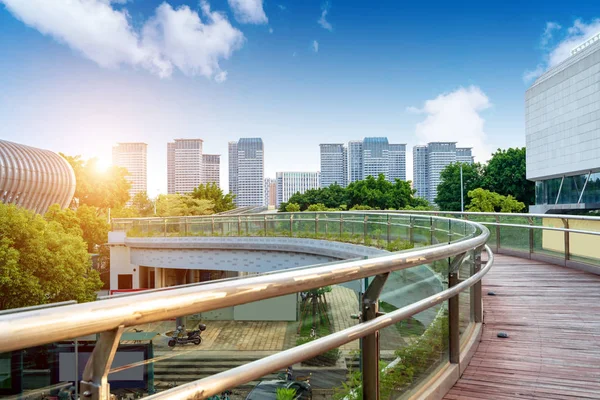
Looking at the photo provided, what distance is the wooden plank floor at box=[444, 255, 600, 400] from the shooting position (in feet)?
9.98

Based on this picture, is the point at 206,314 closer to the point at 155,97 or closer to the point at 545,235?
the point at 545,235

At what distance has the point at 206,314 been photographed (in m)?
1.24

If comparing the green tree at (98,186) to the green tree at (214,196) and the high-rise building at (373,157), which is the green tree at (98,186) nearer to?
the green tree at (214,196)

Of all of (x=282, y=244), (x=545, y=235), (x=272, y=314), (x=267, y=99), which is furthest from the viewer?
(x=267, y=99)

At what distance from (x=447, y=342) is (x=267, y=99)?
10306 centimetres

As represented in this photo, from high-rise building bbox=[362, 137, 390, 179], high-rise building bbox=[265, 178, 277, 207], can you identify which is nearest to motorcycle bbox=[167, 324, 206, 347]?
high-rise building bbox=[362, 137, 390, 179]

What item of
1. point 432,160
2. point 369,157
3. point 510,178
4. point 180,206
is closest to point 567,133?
point 510,178

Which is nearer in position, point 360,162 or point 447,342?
point 447,342

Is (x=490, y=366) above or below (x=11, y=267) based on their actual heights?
above

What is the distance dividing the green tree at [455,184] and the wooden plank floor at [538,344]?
46.6 m

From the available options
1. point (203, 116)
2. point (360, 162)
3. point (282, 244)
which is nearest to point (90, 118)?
point (203, 116)

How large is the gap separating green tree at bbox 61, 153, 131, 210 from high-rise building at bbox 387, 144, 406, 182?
9464 centimetres

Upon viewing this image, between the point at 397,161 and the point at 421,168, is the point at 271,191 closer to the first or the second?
the point at 397,161

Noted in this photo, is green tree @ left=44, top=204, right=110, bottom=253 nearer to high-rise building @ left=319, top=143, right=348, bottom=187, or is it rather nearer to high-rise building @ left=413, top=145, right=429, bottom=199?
high-rise building @ left=319, top=143, right=348, bottom=187
